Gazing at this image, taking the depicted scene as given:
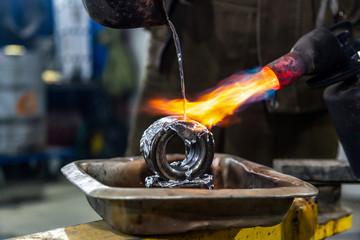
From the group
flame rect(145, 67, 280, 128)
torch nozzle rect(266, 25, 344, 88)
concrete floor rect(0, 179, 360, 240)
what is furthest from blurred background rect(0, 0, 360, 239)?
torch nozzle rect(266, 25, 344, 88)

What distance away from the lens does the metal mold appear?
1031mm

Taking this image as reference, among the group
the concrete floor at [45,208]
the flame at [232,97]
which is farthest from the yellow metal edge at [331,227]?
the concrete floor at [45,208]

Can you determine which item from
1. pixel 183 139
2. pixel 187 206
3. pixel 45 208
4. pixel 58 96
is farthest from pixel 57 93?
pixel 187 206

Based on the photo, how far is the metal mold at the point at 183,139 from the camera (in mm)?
1031

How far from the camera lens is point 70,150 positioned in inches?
188

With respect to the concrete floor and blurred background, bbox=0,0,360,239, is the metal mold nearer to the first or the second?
the concrete floor

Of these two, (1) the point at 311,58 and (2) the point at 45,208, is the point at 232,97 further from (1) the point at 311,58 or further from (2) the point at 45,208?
(2) the point at 45,208

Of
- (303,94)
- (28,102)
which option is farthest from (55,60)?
(303,94)

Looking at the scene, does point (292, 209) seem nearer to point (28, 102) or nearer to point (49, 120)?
point (28, 102)

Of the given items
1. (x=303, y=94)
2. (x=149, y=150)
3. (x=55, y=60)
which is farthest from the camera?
(x=55, y=60)

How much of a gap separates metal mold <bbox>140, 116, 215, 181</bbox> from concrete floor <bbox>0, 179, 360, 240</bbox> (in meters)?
2.00

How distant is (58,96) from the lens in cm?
521

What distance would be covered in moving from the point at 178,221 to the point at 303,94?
4.21ft

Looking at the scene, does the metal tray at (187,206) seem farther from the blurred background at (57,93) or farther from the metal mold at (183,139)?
the blurred background at (57,93)
